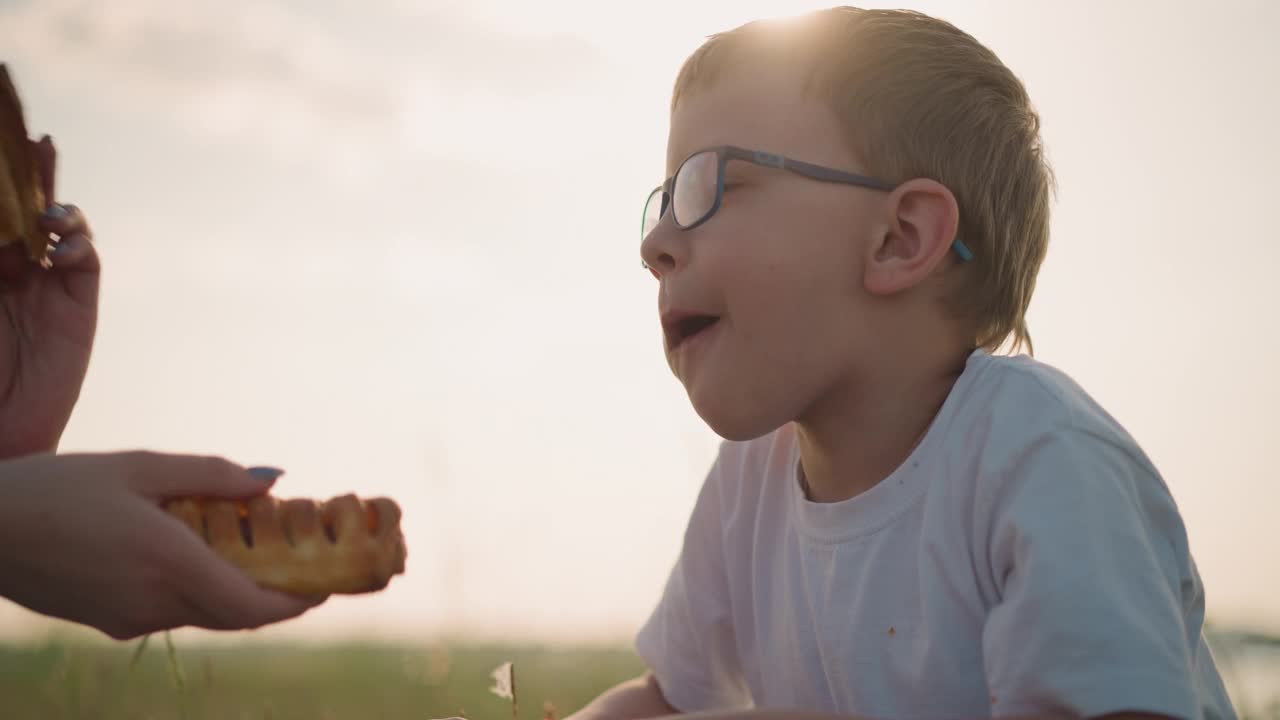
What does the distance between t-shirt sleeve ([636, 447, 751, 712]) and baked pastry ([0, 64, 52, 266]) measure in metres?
2.12

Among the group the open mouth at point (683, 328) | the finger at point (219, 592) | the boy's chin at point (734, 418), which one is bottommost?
the finger at point (219, 592)

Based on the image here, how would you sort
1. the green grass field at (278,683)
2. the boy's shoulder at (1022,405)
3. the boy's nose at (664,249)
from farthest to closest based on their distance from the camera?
the green grass field at (278,683) → the boy's nose at (664,249) → the boy's shoulder at (1022,405)

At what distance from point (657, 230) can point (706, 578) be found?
3.67 feet

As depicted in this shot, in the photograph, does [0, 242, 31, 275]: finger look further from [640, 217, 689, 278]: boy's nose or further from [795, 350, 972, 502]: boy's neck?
[795, 350, 972, 502]: boy's neck

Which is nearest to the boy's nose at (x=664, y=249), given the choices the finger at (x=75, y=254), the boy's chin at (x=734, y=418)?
the boy's chin at (x=734, y=418)

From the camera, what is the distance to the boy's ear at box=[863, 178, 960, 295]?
2.57 m

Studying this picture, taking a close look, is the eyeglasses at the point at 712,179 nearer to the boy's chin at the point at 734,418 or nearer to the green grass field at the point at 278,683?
the boy's chin at the point at 734,418

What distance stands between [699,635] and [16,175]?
2.30 m

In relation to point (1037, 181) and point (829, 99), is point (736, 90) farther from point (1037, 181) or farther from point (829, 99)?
point (1037, 181)

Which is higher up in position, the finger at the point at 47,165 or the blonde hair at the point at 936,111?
the finger at the point at 47,165

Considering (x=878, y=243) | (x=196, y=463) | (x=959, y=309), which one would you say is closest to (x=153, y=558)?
(x=196, y=463)

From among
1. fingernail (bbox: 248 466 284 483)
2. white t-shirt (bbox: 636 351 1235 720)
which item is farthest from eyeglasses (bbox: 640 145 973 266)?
fingernail (bbox: 248 466 284 483)

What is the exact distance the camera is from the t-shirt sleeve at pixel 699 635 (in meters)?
3.12

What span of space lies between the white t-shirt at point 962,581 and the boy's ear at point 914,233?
286 mm
